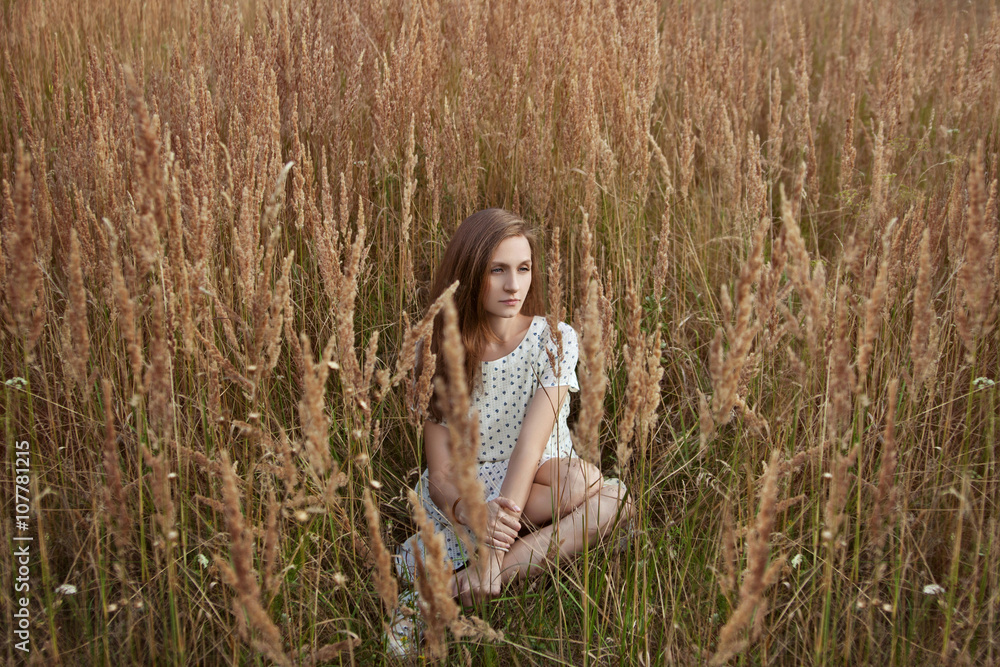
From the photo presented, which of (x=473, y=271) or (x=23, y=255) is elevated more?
(x=23, y=255)

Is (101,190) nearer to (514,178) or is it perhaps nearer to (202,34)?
(514,178)

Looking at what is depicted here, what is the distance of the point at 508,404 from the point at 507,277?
1.34 feet

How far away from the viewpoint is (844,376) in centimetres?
99

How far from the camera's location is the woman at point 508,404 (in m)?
1.86

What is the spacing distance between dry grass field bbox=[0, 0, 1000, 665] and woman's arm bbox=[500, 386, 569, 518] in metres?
0.20

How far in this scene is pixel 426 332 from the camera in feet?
3.71

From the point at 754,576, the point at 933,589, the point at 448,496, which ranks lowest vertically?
the point at 448,496

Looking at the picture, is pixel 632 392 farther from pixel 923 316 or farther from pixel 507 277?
pixel 507 277

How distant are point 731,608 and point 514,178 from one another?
1659 millimetres

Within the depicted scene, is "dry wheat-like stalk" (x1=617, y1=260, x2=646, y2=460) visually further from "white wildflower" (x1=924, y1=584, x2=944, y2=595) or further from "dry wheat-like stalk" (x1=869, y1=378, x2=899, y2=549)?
"white wildflower" (x1=924, y1=584, x2=944, y2=595)

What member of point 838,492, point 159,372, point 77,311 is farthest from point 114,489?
point 838,492

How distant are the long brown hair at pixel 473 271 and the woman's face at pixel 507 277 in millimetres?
18

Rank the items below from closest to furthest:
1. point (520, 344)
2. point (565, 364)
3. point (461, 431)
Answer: point (461, 431) < point (565, 364) < point (520, 344)

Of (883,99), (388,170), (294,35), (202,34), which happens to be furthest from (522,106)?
(202,34)
